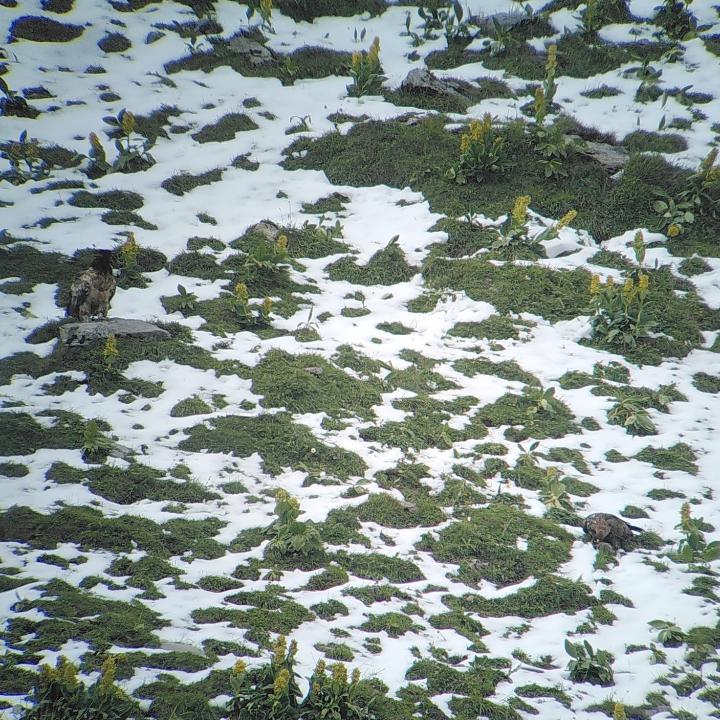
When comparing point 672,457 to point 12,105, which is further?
point 12,105

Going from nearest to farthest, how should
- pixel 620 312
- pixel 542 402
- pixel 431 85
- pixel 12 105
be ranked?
pixel 542 402 → pixel 620 312 → pixel 12 105 → pixel 431 85

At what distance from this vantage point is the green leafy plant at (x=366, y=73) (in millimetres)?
14406

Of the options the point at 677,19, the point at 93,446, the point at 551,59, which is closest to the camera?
the point at 93,446

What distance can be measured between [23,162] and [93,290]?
501cm

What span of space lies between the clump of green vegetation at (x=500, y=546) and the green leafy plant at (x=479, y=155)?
7.24 m

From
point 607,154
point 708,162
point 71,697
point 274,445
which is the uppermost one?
point 708,162

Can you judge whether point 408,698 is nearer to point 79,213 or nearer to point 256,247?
point 256,247

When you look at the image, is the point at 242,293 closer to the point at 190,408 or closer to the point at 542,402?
the point at 190,408

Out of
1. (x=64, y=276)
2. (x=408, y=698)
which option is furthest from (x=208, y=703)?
(x=64, y=276)

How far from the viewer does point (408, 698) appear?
448 cm

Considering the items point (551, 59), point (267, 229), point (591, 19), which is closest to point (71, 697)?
point (267, 229)

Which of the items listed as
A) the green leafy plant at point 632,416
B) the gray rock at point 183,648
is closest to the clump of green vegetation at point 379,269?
the green leafy plant at point 632,416

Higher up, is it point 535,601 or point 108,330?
point 108,330

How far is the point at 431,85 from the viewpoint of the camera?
1416 cm
